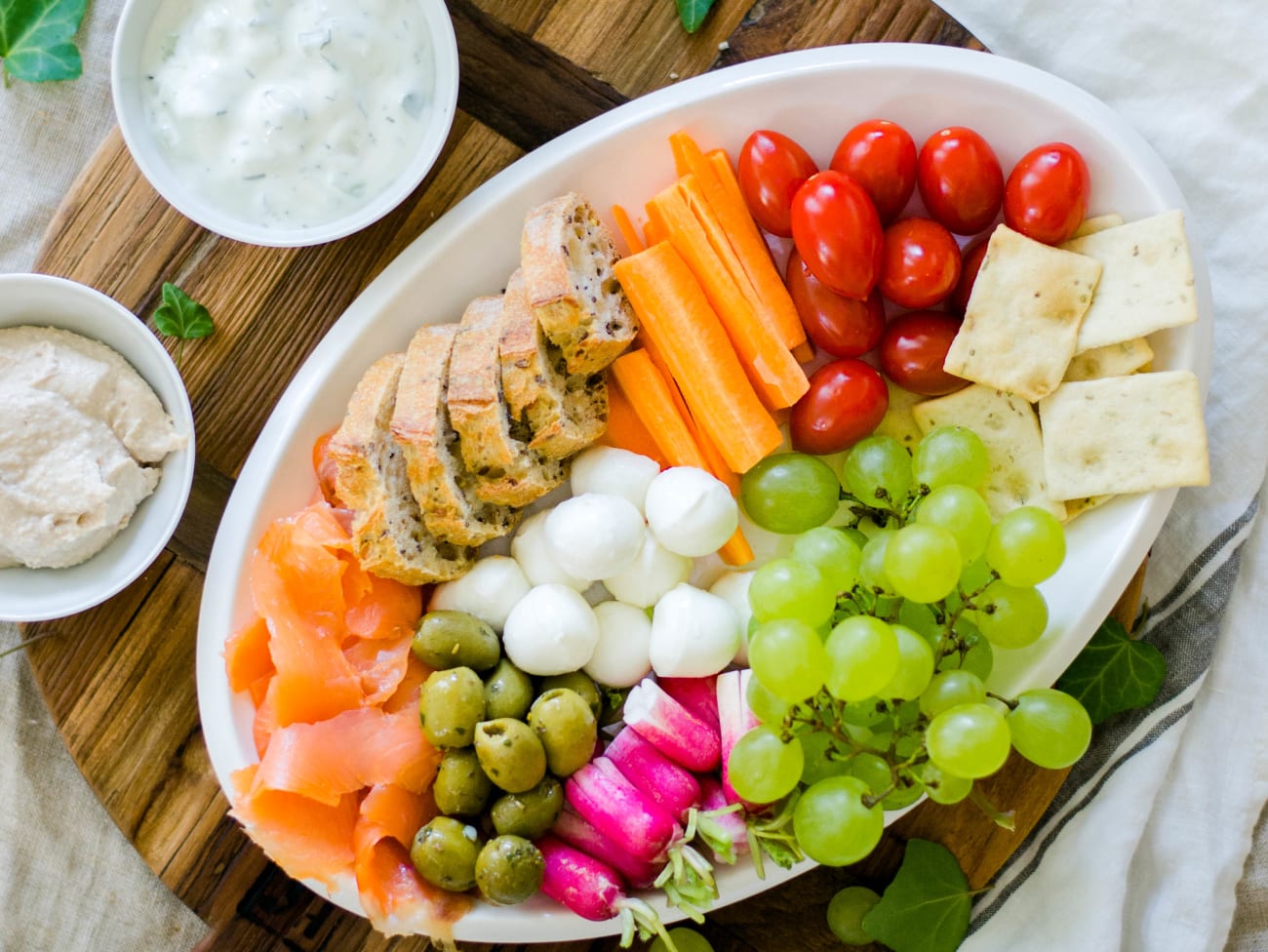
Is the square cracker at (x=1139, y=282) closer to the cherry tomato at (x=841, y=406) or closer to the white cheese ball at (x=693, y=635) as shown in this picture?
the cherry tomato at (x=841, y=406)

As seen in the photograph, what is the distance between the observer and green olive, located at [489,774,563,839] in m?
1.33

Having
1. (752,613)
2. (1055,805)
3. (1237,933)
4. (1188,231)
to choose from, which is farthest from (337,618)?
(1237,933)

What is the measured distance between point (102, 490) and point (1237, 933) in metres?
1.72

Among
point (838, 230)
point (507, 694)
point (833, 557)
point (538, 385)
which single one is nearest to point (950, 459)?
point (833, 557)

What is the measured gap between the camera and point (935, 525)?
1.29 meters

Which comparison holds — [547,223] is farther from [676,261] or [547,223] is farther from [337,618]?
[337,618]

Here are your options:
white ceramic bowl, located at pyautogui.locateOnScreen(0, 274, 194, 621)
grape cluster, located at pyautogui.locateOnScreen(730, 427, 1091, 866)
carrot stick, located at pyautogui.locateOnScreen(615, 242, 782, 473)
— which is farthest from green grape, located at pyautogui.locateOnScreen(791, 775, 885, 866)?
white ceramic bowl, located at pyautogui.locateOnScreen(0, 274, 194, 621)

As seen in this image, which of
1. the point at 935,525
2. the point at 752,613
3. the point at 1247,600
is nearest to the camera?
the point at 935,525

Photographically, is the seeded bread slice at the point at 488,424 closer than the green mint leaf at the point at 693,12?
Yes

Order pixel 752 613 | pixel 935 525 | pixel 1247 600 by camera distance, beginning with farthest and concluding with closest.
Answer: pixel 1247 600 < pixel 752 613 < pixel 935 525

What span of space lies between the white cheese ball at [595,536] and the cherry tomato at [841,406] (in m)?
0.27

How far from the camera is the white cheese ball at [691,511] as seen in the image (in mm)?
1383

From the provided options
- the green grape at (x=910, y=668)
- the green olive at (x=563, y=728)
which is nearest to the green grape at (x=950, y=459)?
the green grape at (x=910, y=668)

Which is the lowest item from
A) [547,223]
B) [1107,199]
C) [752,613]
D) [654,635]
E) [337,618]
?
[337,618]
